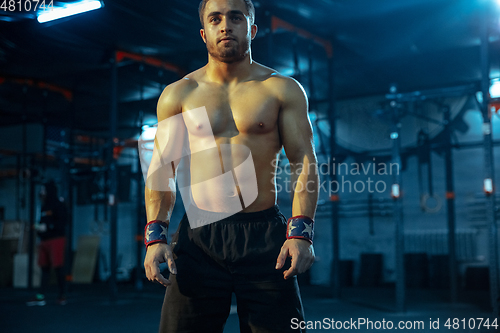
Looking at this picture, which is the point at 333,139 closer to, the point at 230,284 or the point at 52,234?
the point at 52,234

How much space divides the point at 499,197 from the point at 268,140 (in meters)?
7.50

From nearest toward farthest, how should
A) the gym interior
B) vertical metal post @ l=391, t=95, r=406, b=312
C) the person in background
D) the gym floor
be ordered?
the gym floor → vertical metal post @ l=391, t=95, r=406, b=312 → the gym interior → the person in background

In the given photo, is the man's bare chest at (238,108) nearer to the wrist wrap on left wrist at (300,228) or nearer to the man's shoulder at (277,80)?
the man's shoulder at (277,80)

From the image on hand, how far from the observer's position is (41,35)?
5.75 metres

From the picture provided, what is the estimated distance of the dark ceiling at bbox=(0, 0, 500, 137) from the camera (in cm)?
544

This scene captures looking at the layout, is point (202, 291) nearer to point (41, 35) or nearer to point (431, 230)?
point (41, 35)

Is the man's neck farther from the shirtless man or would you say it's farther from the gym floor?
the gym floor

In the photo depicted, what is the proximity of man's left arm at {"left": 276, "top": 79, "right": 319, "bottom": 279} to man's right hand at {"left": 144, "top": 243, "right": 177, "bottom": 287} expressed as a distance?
1.07ft

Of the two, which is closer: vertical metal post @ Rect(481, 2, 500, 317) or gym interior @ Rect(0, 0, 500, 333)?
vertical metal post @ Rect(481, 2, 500, 317)

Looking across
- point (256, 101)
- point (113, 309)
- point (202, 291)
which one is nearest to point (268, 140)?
point (256, 101)

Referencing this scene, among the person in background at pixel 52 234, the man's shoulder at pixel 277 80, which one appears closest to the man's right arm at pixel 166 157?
the man's shoulder at pixel 277 80

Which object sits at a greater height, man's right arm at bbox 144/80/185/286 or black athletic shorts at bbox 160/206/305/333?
man's right arm at bbox 144/80/185/286

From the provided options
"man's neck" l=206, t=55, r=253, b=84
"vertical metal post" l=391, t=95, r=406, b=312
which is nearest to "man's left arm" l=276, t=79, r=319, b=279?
"man's neck" l=206, t=55, r=253, b=84

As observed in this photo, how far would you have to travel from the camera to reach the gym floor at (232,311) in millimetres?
4465
